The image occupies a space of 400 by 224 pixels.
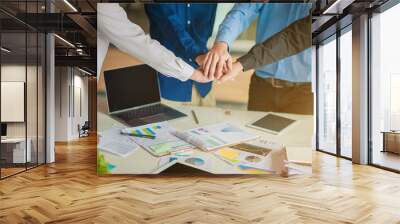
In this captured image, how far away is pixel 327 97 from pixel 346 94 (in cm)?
143

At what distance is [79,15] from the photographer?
23.7 ft

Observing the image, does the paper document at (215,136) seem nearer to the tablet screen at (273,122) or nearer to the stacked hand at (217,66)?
the tablet screen at (273,122)

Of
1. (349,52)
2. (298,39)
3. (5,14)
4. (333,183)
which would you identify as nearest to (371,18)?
(349,52)

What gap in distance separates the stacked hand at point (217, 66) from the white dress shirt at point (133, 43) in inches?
8.1

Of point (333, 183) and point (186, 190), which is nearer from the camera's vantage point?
point (186, 190)

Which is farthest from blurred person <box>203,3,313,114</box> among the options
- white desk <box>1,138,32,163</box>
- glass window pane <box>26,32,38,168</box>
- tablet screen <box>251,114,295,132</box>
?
white desk <box>1,138,32,163</box>

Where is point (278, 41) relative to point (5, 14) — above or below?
below

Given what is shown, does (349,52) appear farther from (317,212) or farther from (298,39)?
(317,212)

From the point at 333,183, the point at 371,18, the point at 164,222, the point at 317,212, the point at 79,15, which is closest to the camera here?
the point at 164,222

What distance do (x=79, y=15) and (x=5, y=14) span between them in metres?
1.43

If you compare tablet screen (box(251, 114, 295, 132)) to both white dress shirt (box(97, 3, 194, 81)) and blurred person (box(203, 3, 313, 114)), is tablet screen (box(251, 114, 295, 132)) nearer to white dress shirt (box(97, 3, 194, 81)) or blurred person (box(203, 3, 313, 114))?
blurred person (box(203, 3, 313, 114))

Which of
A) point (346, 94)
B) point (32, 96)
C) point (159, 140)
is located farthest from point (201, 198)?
point (346, 94)

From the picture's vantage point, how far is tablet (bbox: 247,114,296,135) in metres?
6.43

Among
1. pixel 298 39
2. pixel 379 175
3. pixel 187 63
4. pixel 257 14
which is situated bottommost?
pixel 379 175
